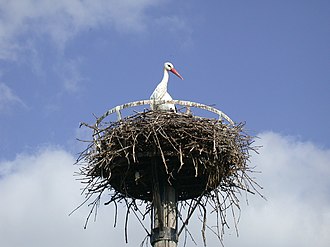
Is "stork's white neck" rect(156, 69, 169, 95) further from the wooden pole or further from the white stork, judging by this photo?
the wooden pole

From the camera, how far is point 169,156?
425 inches

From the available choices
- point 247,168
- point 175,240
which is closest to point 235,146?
point 247,168

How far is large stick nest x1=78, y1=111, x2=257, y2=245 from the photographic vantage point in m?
10.7

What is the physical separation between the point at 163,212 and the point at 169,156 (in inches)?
28.7

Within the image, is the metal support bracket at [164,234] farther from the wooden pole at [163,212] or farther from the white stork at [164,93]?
the white stork at [164,93]

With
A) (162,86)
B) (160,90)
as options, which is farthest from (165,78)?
(160,90)

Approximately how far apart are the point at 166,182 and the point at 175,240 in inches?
32.3

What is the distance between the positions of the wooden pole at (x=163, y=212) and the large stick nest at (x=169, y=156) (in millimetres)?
87

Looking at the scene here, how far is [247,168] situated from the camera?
36.7 feet

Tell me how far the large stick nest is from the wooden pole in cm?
9

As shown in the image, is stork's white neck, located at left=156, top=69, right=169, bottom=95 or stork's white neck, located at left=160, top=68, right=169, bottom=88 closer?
stork's white neck, located at left=156, top=69, right=169, bottom=95

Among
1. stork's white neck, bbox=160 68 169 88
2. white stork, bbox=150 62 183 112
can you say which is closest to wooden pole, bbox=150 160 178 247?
white stork, bbox=150 62 183 112

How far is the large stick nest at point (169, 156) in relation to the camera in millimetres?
10672

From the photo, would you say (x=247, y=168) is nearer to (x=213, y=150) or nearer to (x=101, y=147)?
(x=213, y=150)
